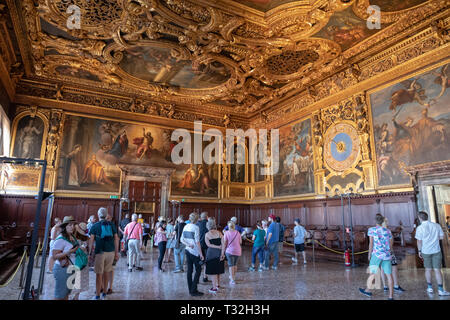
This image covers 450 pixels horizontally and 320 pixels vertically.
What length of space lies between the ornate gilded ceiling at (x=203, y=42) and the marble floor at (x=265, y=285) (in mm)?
8605

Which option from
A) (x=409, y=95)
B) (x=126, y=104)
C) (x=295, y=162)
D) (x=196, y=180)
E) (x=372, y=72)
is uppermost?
(x=126, y=104)

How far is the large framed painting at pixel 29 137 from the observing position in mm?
14414

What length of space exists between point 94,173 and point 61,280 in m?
12.8

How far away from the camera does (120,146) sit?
54.8 ft

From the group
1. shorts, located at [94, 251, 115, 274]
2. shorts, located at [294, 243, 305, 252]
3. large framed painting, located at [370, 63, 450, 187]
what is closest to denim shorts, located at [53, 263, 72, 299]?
shorts, located at [94, 251, 115, 274]

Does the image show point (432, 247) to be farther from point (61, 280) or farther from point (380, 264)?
point (61, 280)

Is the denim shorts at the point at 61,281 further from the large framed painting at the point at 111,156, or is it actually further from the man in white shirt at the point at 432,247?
the large framed painting at the point at 111,156

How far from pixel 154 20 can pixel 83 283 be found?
9088mm

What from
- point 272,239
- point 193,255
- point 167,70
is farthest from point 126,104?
point 193,255

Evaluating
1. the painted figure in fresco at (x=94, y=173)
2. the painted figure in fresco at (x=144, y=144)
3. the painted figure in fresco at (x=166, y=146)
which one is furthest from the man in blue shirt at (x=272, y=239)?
the painted figure in fresco at (x=94, y=173)

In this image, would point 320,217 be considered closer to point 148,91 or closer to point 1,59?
point 148,91

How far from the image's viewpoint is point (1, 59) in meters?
11.5

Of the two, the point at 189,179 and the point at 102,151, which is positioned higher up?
the point at 102,151

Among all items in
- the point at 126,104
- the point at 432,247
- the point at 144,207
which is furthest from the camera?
the point at 126,104
